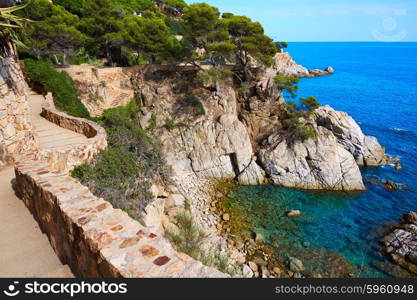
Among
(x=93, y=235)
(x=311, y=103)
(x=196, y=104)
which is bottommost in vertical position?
(x=93, y=235)

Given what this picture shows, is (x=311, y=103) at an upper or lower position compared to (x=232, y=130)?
upper

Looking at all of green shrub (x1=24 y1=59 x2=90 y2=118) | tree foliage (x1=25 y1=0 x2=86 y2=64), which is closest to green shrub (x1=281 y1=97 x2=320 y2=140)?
green shrub (x1=24 y1=59 x2=90 y2=118)

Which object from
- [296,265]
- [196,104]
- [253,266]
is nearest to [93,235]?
[253,266]

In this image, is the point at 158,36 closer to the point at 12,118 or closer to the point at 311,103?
the point at 311,103

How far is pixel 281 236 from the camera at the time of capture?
522 inches

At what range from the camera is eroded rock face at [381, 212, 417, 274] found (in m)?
11.5

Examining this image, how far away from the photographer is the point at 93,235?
123 inches

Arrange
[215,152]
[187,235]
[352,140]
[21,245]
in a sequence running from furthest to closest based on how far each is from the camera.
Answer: [352,140] → [215,152] → [187,235] → [21,245]

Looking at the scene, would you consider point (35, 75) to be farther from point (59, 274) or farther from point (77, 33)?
point (59, 274)

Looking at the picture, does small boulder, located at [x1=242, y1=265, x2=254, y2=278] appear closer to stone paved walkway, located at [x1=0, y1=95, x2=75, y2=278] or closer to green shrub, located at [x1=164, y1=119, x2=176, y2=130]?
stone paved walkway, located at [x1=0, y1=95, x2=75, y2=278]

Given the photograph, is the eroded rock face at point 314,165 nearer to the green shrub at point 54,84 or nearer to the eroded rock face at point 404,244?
the eroded rock face at point 404,244

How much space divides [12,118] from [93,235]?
18.6ft

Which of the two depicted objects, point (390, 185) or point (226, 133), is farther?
point (226, 133)

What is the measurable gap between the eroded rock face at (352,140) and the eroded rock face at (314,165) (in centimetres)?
290
